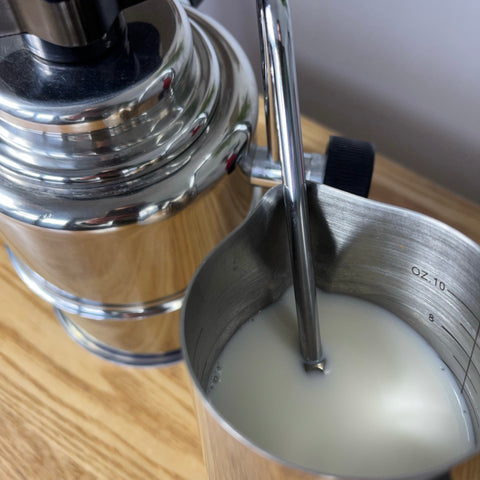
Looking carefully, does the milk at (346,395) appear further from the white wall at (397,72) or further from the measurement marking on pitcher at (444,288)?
the white wall at (397,72)

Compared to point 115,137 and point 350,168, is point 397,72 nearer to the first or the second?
point 350,168

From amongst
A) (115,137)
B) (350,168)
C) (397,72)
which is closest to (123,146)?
(115,137)

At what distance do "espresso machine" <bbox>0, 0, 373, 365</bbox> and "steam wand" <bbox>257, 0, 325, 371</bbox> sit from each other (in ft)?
0.14

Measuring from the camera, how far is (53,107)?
11.3 inches

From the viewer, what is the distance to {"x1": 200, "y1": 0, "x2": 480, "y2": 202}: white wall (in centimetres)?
48

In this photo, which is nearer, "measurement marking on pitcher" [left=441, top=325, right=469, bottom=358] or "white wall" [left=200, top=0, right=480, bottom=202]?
"measurement marking on pitcher" [left=441, top=325, right=469, bottom=358]

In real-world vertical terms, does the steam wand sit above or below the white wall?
above

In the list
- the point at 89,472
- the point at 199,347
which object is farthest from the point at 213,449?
the point at 89,472

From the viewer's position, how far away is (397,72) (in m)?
0.52

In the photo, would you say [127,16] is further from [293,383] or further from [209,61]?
[293,383]

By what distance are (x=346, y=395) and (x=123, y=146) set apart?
0.52 feet

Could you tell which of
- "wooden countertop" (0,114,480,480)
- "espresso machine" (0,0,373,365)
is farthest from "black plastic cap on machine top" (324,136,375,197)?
"wooden countertop" (0,114,480,480)

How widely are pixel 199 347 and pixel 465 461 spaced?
125mm

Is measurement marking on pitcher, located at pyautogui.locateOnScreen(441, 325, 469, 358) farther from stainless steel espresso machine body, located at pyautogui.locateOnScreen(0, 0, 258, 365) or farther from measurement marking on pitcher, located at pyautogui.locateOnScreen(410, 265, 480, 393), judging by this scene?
stainless steel espresso machine body, located at pyautogui.locateOnScreen(0, 0, 258, 365)
